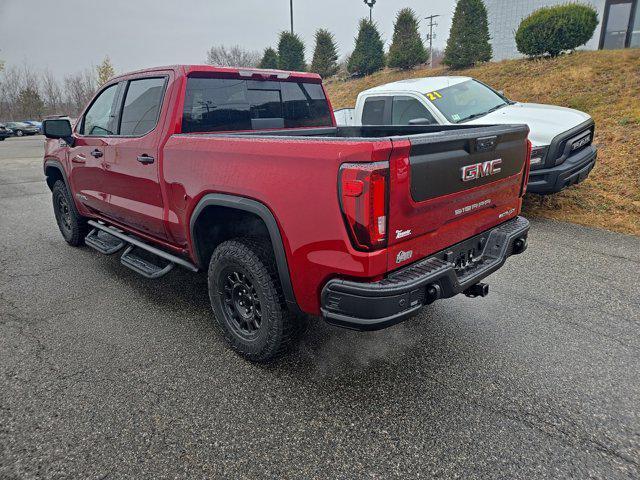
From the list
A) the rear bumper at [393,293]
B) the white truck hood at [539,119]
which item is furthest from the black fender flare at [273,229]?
the white truck hood at [539,119]

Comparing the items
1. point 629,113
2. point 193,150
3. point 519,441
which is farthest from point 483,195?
point 629,113

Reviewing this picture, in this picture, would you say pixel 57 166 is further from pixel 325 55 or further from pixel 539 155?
pixel 325 55

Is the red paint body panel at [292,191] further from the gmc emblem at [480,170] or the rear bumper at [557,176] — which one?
the rear bumper at [557,176]

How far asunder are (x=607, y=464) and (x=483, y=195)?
1563mm

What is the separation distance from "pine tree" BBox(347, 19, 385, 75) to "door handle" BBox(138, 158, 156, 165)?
23026 mm

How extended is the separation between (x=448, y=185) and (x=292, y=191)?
87 centimetres

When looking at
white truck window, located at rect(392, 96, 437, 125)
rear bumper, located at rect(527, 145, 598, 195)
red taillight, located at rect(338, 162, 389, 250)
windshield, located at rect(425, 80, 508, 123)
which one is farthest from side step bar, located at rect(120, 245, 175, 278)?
rear bumper, located at rect(527, 145, 598, 195)

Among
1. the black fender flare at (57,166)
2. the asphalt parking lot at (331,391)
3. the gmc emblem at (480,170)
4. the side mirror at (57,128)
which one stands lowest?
the asphalt parking lot at (331,391)

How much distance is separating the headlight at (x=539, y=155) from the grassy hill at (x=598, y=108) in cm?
109

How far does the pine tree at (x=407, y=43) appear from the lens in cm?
2116

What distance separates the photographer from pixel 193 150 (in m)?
2.88

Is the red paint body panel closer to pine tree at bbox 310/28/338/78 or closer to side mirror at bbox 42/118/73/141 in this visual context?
side mirror at bbox 42/118/73/141

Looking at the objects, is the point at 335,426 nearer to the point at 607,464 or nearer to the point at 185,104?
the point at 607,464

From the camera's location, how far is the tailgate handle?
2498mm
